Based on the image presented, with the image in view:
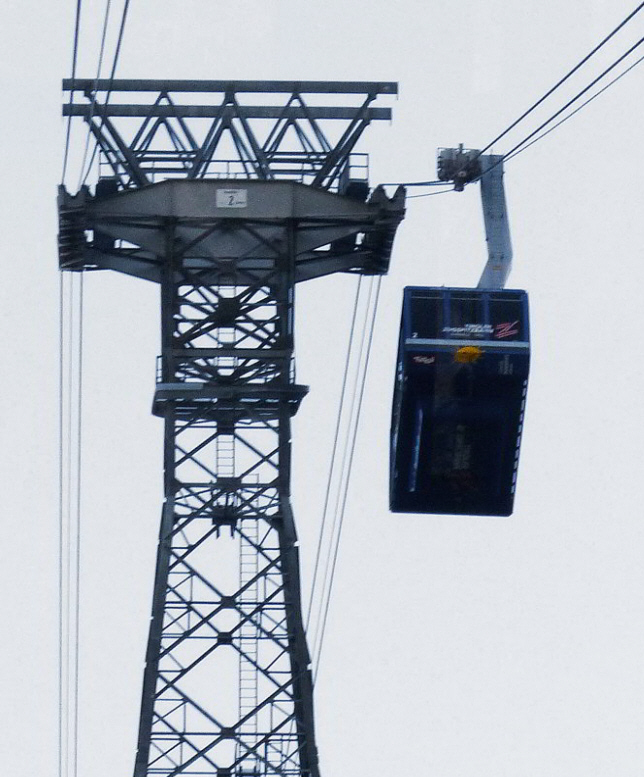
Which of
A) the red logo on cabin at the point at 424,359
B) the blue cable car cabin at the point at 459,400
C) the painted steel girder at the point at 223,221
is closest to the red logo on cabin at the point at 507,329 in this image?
the blue cable car cabin at the point at 459,400

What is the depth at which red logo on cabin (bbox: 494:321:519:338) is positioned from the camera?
4191cm

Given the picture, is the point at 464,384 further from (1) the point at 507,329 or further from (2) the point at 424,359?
(1) the point at 507,329

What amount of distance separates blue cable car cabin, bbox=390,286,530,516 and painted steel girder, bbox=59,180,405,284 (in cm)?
151

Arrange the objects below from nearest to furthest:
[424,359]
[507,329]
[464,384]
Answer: [424,359], [507,329], [464,384]

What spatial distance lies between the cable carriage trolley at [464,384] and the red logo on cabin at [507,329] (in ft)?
0.05

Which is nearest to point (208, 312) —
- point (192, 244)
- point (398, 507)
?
point (192, 244)

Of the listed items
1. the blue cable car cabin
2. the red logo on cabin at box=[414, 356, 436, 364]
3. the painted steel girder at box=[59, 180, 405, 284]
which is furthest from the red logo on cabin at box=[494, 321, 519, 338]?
the painted steel girder at box=[59, 180, 405, 284]

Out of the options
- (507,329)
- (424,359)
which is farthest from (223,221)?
(507,329)

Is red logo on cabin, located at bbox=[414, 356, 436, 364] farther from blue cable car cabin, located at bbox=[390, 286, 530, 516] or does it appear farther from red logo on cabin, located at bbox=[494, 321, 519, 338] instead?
red logo on cabin, located at bbox=[494, 321, 519, 338]

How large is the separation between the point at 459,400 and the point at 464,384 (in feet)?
0.88

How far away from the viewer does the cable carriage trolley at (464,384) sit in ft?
137

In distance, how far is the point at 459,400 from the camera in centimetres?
4225

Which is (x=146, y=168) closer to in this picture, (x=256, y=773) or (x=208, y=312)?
(x=208, y=312)

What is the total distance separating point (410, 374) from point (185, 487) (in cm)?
382
